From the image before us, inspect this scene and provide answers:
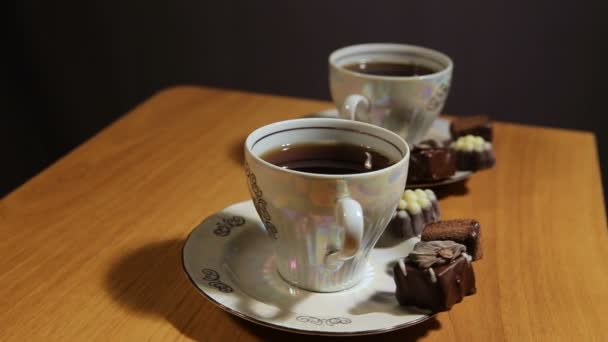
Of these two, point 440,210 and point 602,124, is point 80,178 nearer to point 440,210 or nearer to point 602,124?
point 440,210

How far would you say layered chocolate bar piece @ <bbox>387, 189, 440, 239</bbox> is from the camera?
0.75 m

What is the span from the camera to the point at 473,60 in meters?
1.92

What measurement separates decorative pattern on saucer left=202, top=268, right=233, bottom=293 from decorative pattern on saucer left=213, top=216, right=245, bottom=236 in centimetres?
8

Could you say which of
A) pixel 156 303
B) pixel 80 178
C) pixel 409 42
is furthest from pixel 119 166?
pixel 409 42

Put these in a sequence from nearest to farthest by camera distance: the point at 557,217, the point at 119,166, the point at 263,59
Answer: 1. the point at 557,217
2. the point at 119,166
3. the point at 263,59

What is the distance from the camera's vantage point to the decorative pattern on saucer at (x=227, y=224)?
734mm

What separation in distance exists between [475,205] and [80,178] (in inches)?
22.3

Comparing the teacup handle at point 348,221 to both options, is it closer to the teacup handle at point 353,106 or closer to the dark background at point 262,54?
the teacup handle at point 353,106

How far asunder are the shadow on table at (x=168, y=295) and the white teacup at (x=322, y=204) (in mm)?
72

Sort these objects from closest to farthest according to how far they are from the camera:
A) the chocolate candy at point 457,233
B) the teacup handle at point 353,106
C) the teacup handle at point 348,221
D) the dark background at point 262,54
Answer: the teacup handle at point 348,221
the chocolate candy at point 457,233
the teacup handle at point 353,106
the dark background at point 262,54

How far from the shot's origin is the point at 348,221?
1.86 ft

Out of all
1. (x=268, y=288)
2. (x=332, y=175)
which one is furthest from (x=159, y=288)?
(x=332, y=175)

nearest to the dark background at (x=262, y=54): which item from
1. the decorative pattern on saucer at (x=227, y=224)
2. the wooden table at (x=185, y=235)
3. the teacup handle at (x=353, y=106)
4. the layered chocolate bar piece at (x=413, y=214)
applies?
the wooden table at (x=185, y=235)

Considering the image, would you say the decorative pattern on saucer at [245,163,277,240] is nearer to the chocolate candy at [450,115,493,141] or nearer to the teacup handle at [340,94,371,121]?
the teacup handle at [340,94,371,121]
